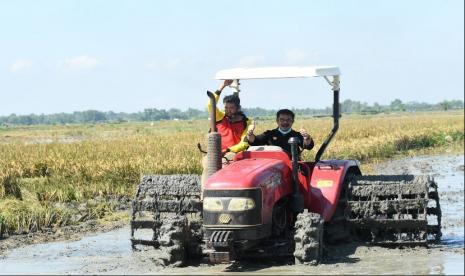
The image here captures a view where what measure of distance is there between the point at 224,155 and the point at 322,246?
162 centimetres

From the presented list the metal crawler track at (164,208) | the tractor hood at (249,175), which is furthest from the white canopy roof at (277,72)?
the metal crawler track at (164,208)

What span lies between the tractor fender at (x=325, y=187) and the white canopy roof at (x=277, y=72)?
46.3 inches

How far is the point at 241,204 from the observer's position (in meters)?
8.37

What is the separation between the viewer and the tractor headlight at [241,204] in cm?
836

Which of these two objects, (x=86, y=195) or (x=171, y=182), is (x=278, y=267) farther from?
(x=86, y=195)

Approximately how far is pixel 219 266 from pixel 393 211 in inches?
85.6

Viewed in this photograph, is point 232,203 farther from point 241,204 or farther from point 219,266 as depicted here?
point 219,266

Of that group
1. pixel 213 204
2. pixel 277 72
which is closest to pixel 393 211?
pixel 277 72

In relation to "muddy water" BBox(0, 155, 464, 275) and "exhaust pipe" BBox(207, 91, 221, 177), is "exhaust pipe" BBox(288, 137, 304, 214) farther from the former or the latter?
"exhaust pipe" BBox(207, 91, 221, 177)

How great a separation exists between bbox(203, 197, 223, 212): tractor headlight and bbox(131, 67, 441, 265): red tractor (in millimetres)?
10

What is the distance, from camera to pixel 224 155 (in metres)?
9.80

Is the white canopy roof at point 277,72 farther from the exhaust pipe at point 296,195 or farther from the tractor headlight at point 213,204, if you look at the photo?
the tractor headlight at point 213,204

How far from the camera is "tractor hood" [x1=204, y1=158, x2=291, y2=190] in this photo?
8.45 meters

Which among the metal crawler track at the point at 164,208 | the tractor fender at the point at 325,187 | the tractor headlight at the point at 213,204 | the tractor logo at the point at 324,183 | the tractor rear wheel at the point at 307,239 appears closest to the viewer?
the tractor headlight at the point at 213,204
